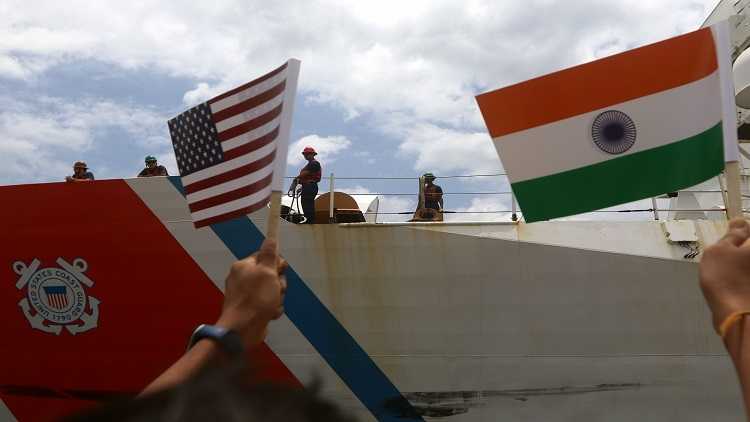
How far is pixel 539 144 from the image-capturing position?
3076 mm

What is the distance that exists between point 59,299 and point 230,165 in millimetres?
4201

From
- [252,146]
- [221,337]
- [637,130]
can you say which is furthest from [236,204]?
[637,130]

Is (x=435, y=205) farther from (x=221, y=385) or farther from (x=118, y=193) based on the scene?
(x=221, y=385)

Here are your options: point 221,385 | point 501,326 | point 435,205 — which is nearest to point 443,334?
point 501,326

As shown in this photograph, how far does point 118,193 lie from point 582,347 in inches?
190

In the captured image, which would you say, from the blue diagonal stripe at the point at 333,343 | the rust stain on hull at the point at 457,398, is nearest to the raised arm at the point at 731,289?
the rust stain on hull at the point at 457,398

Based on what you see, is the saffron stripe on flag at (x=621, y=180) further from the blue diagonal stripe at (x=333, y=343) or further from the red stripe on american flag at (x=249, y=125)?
the blue diagonal stripe at (x=333, y=343)

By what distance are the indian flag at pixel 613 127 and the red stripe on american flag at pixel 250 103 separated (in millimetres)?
968

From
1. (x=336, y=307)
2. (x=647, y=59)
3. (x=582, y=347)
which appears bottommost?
(x=582, y=347)

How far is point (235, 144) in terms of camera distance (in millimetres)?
3133

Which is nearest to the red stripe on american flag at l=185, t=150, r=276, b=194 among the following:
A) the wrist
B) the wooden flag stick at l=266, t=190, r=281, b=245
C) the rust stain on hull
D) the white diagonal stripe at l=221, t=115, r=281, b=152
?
the white diagonal stripe at l=221, t=115, r=281, b=152

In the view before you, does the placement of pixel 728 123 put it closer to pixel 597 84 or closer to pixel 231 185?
pixel 597 84

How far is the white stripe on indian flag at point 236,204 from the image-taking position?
295 centimetres

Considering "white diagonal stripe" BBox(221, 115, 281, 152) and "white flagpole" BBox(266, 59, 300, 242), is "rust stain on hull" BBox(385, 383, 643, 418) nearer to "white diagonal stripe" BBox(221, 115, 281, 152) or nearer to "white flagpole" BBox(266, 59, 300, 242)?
"white diagonal stripe" BBox(221, 115, 281, 152)
